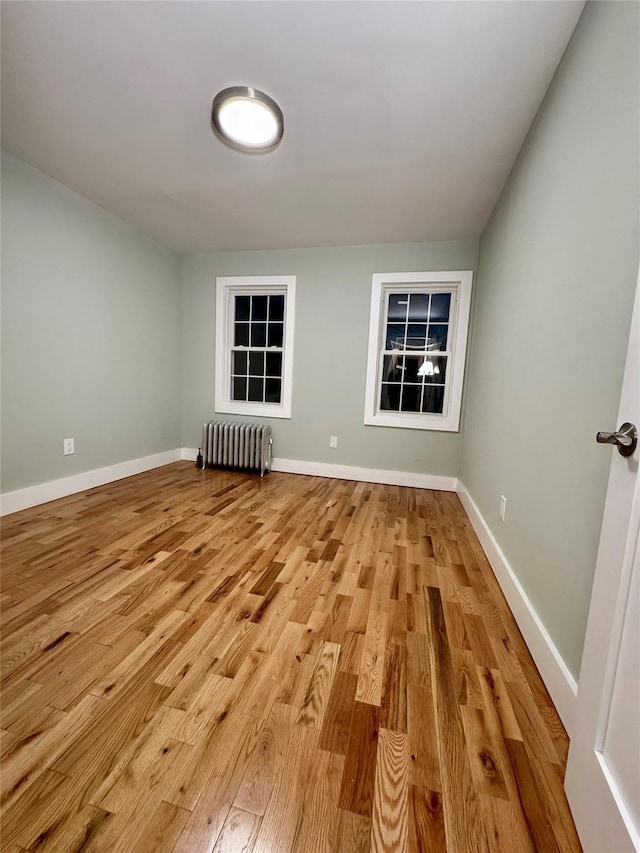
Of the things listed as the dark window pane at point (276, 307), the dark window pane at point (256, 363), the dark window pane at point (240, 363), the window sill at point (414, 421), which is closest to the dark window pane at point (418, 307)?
the window sill at point (414, 421)

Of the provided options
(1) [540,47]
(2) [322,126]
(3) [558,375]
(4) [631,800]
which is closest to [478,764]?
(4) [631,800]

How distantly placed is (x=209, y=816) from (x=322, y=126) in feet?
9.43

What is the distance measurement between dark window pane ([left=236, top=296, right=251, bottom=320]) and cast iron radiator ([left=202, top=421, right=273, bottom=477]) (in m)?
1.29

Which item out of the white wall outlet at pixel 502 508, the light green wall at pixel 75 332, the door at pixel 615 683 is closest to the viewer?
the door at pixel 615 683

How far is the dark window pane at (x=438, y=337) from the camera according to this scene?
3.40m

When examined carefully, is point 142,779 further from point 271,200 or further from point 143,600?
point 271,200

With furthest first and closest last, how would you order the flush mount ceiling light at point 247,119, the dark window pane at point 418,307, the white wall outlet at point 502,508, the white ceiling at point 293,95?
the dark window pane at point 418,307 < the white wall outlet at point 502,508 < the flush mount ceiling light at point 247,119 < the white ceiling at point 293,95

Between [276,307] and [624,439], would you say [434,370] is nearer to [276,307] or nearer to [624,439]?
[276,307]

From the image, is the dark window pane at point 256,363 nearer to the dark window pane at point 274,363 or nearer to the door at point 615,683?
the dark window pane at point 274,363

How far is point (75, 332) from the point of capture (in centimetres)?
276

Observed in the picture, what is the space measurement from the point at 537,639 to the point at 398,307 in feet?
10.0

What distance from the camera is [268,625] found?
1.41 meters

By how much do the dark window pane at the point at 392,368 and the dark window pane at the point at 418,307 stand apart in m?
0.42

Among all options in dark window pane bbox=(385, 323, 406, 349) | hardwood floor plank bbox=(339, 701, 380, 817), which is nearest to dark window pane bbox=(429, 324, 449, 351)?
dark window pane bbox=(385, 323, 406, 349)
